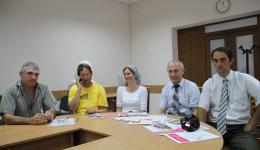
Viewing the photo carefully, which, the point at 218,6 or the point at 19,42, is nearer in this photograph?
the point at 19,42

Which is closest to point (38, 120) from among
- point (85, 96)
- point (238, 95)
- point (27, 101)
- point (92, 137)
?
point (27, 101)

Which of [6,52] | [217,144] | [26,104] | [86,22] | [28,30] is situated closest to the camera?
[217,144]

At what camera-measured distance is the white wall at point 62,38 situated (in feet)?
13.1

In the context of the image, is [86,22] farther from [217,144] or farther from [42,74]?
[217,144]

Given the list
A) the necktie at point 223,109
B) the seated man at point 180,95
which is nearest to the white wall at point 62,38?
the seated man at point 180,95

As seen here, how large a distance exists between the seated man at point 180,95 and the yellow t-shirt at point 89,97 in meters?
0.87

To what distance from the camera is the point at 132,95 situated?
10.0 feet

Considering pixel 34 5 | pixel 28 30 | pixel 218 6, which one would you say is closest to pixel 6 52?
pixel 28 30

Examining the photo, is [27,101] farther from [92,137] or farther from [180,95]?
[180,95]

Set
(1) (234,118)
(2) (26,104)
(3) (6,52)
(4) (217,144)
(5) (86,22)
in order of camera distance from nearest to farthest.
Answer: (4) (217,144)
(1) (234,118)
(2) (26,104)
(3) (6,52)
(5) (86,22)

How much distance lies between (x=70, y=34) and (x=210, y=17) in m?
2.87

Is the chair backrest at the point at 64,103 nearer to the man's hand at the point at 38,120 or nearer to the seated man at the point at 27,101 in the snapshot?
→ the seated man at the point at 27,101

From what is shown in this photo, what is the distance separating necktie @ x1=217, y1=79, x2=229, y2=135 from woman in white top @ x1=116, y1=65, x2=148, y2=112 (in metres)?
1.07

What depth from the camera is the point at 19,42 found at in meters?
4.09
